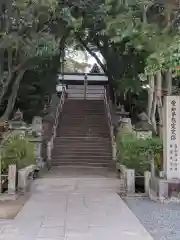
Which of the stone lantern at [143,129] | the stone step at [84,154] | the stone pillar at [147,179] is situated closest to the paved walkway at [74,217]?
Answer: the stone pillar at [147,179]

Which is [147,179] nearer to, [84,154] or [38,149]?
[38,149]

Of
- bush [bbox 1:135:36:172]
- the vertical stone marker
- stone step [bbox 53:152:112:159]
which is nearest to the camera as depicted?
the vertical stone marker

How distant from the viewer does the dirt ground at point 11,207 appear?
802 cm

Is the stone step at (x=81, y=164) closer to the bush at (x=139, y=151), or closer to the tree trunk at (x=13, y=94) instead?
the tree trunk at (x=13, y=94)

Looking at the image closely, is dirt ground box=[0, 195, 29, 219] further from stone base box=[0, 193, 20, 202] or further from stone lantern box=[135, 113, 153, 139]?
stone lantern box=[135, 113, 153, 139]

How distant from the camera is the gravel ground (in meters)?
6.57

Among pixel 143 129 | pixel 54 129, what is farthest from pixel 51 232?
pixel 54 129

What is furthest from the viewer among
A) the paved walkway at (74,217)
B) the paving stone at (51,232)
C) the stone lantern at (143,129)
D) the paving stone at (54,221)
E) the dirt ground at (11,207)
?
the stone lantern at (143,129)

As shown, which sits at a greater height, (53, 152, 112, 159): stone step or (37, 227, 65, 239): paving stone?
(37, 227, 65, 239): paving stone

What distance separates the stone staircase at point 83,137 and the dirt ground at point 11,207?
730cm

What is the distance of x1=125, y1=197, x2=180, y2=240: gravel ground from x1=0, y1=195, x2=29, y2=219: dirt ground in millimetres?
2336

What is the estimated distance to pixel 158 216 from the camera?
7.91m

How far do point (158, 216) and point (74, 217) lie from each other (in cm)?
157

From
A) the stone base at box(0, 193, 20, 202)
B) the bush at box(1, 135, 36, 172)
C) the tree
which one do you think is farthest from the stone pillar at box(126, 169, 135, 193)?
the tree
